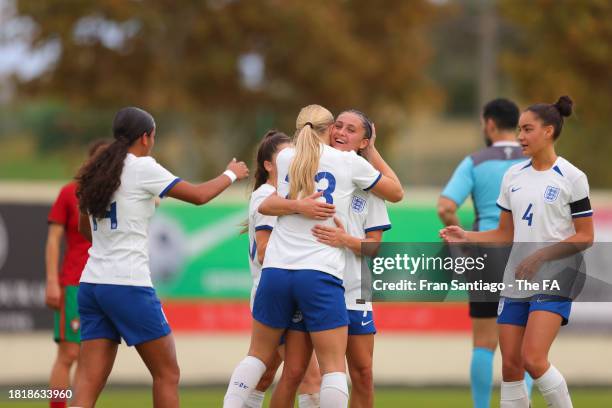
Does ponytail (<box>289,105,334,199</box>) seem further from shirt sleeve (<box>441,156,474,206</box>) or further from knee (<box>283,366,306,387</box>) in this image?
shirt sleeve (<box>441,156,474,206</box>)

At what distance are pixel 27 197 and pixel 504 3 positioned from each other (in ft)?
29.3

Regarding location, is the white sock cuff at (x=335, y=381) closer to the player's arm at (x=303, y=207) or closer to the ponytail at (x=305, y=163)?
the player's arm at (x=303, y=207)

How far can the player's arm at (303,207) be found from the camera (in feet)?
24.3

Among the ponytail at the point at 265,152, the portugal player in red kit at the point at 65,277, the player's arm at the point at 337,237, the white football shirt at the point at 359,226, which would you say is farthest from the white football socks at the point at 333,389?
the portugal player in red kit at the point at 65,277

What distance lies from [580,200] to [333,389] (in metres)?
1.99

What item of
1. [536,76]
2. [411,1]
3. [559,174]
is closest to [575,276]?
[559,174]

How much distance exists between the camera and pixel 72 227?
32.0 feet

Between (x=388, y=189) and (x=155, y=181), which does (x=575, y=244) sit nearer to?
(x=388, y=189)

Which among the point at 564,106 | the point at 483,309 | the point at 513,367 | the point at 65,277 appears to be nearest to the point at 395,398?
the point at 483,309

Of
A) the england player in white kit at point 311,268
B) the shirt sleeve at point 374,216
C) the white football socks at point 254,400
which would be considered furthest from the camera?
the white football socks at point 254,400

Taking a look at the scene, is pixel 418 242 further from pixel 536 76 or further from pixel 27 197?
pixel 536 76

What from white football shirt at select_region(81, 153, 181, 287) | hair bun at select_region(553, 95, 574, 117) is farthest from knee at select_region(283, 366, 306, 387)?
hair bun at select_region(553, 95, 574, 117)

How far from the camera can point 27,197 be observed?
1387 cm

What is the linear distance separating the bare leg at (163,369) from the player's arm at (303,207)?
41.5 inches
